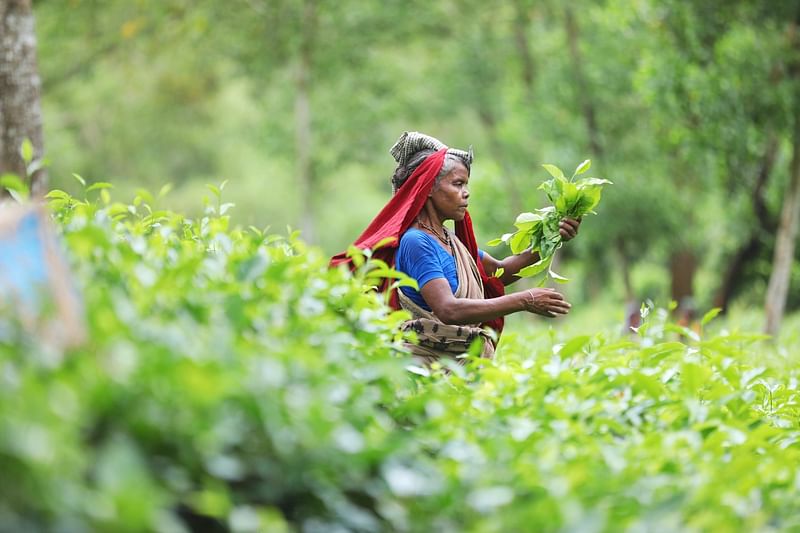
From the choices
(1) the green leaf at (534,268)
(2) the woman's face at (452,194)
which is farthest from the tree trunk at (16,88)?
(1) the green leaf at (534,268)

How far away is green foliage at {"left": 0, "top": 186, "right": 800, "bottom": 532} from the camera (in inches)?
78.7

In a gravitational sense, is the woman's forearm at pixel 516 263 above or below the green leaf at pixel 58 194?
above

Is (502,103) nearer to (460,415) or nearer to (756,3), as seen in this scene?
→ (756,3)

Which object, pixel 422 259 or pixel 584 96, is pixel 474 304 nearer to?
pixel 422 259

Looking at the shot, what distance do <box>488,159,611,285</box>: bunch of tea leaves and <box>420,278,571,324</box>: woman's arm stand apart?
321mm

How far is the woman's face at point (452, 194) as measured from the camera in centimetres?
458

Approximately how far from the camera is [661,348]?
3.36 m

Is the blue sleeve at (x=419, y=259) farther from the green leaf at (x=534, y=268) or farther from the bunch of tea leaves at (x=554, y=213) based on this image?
the green leaf at (x=534, y=268)

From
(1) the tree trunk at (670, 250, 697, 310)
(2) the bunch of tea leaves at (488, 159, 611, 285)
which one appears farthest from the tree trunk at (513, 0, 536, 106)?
(2) the bunch of tea leaves at (488, 159, 611, 285)

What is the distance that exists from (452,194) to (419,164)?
24 centimetres

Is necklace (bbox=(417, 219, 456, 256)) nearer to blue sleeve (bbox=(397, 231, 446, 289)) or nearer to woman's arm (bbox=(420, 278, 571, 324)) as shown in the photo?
blue sleeve (bbox=(397, 231, 446, 289))

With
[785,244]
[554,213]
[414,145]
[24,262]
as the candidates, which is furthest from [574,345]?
[785,244]

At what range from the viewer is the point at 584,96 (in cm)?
1786

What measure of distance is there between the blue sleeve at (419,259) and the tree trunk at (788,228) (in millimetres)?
8620
